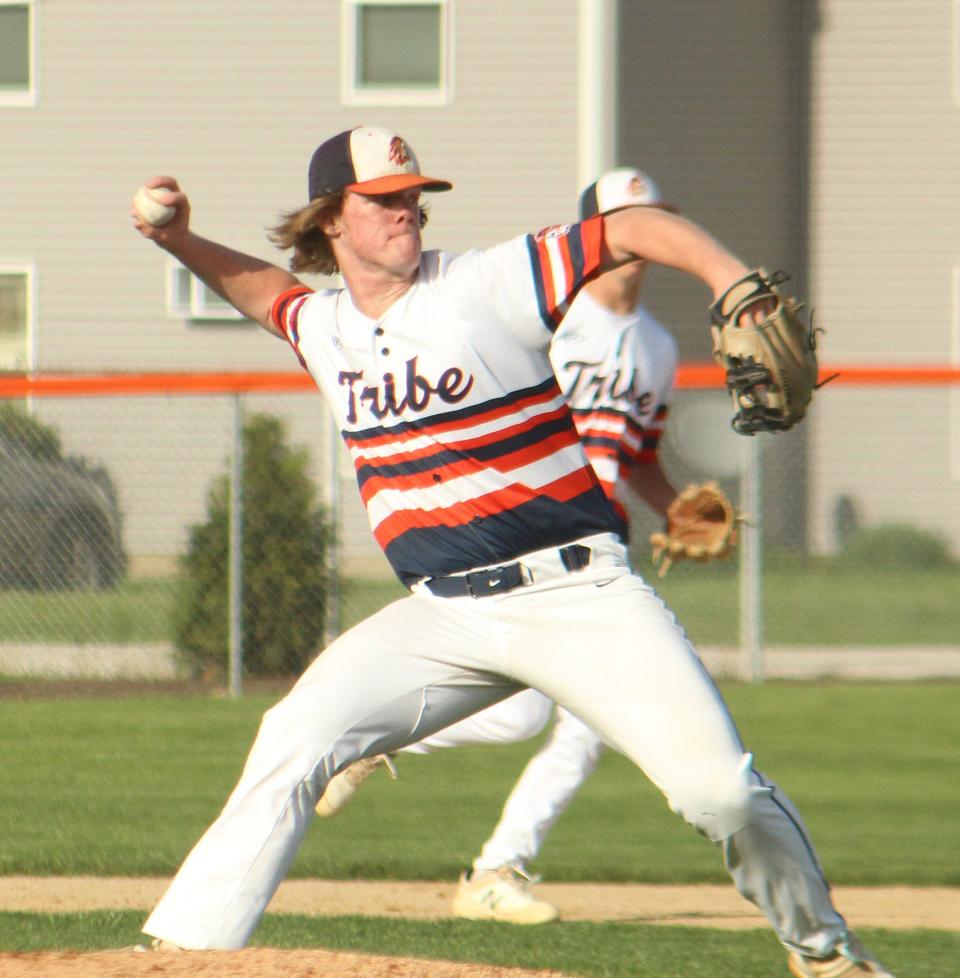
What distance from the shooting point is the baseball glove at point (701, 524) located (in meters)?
5.16

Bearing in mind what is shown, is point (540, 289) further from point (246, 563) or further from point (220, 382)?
point (246, 563)

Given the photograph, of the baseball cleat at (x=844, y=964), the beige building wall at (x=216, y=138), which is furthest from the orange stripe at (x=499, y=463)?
the beige building wall at (x=216, y=138)

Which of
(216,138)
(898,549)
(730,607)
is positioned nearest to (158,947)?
(730,607)

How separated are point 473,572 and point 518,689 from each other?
0.31 metres

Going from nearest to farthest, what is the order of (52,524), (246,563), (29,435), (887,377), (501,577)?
(501,577) → (887,377) → (246,563) → (52,524) → (29,435)

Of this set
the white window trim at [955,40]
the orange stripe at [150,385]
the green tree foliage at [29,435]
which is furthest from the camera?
the white window trim at [955,40]

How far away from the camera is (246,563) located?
11.1 meters

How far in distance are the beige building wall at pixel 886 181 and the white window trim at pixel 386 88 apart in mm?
4948

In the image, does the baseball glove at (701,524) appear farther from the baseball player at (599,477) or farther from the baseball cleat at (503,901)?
the baseball cleat at (503,901)

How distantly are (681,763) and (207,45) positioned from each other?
596 inches

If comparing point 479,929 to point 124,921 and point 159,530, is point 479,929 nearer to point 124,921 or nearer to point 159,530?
point 124,921

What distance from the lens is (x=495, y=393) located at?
394 cm

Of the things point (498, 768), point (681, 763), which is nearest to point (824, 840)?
point (498, 768)

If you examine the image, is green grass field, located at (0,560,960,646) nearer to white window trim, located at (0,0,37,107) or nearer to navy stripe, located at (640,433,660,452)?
navy stripe, located at (640,433,660,452)
